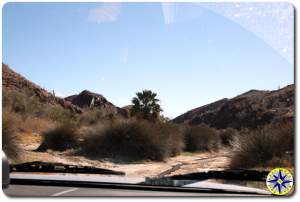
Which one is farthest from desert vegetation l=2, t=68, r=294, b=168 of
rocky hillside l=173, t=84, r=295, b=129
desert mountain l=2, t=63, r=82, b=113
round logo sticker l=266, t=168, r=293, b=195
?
round logo sticker l=266, t=168, r=293, b=195

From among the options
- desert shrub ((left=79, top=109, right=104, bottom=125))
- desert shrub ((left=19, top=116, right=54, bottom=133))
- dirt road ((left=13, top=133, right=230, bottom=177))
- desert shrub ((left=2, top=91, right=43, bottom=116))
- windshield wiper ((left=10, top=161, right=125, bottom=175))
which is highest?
desert shrub ((left=2, top=91, right=43, bottom=116))

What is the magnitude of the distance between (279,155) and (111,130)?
455 cm

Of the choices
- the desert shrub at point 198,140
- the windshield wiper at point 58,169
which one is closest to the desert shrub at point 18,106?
the desert shrub at point 198,140

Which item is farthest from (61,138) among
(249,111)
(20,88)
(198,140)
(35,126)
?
(249,111)

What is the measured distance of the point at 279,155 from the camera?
586 cm

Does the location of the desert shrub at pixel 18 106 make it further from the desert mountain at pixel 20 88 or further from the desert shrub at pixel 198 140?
the desert shrub at pixel 198 140

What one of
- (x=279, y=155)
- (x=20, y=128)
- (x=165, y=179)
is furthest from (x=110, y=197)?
(x=20, y=128)

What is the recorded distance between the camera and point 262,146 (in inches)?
278

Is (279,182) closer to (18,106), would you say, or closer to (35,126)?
(35,126)

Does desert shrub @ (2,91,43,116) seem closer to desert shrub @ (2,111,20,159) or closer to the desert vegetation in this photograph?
the desert vegetation

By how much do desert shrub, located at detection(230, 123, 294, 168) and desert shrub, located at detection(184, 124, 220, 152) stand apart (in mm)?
2254

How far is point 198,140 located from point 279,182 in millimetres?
6930

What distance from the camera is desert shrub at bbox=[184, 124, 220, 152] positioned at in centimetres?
1006

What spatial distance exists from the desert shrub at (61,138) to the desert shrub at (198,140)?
259 centimetres
